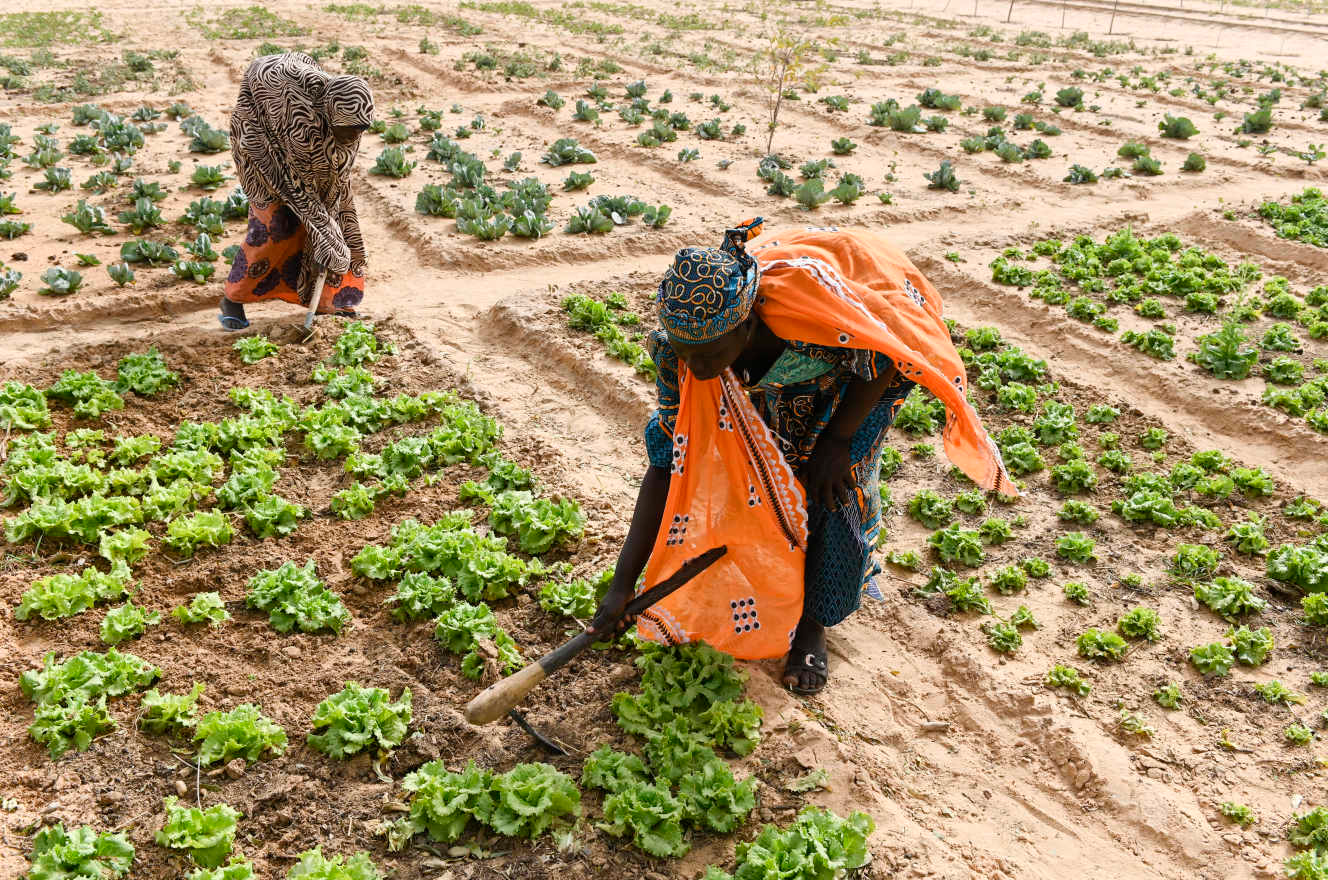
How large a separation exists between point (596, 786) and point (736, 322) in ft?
5.75

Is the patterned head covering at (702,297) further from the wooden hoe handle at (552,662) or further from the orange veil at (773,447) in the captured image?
the wooden hoe handle at (552,662)

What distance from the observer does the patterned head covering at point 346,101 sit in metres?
5.91

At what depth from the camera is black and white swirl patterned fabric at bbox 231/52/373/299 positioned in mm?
5957

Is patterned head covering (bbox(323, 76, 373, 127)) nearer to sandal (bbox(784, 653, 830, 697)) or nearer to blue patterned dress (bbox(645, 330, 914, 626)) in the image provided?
blue patterned dress (bbox(645, 330, 914, 626))

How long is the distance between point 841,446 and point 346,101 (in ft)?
14.2

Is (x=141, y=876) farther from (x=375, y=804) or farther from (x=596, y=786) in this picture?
(x=596, y=786)

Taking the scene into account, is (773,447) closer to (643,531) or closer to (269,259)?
(643,531)

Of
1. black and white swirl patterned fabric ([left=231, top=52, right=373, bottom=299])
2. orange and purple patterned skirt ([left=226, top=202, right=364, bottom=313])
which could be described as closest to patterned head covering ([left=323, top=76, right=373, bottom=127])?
black and white swirl patterned fabric ([left=231, top=52, right=373, bottom=299])

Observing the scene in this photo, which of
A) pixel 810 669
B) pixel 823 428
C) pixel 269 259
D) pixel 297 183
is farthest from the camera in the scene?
pixel 269 259

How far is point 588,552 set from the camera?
Result: 4.54 metres

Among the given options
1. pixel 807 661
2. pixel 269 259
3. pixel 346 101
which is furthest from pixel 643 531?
pixel 269 259

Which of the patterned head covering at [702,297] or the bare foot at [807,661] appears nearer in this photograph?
the patterned head covering at [702,297]

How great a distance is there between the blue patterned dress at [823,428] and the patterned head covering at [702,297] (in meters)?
0.23

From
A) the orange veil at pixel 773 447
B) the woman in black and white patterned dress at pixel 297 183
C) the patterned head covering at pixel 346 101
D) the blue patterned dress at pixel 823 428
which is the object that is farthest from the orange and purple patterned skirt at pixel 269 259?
the orange veil at pixel 773 447
